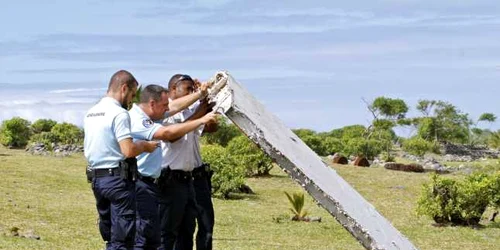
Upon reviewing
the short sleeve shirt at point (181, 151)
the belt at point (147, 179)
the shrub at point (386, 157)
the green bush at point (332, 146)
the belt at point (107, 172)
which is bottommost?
the shrub at point (386, 157)

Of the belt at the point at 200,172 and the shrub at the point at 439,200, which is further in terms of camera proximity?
the shrub at the point at 439,200

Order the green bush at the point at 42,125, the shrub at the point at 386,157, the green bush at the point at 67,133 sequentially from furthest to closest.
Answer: the green bush at the point at 42,125 < the shrub at the point at 386,157 < the green bush at the point at 67,133

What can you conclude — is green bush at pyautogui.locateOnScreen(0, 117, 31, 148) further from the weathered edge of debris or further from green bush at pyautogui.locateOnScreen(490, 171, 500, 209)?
the weathered edge of debris

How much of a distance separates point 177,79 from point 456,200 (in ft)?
39.5

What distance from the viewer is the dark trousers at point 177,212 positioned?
29.7 feet

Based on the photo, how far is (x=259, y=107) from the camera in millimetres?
7020

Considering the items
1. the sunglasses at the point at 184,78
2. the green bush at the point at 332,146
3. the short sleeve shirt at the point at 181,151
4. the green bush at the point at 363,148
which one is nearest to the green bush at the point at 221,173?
the short sleeve shirt at the point at 181,151

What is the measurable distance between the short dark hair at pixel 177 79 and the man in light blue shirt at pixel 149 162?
345mm

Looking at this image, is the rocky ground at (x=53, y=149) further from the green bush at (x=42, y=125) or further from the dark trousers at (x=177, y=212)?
the dark trousers at (x=177, y=212)

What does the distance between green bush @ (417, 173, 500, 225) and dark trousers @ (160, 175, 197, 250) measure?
11327 millimetres

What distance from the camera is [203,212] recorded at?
951 centimetres

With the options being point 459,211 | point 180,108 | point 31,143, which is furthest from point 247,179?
point 180,108

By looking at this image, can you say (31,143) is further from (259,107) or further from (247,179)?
(259,107)

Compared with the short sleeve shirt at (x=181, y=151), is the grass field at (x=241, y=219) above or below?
below
